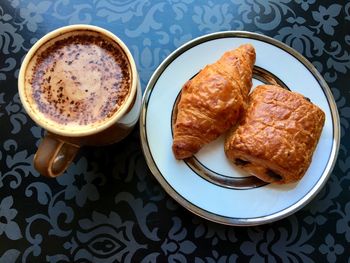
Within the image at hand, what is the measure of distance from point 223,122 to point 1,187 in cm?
50

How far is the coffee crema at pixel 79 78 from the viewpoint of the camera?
92 cm

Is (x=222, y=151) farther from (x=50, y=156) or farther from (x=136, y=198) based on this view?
(x=50, y=156)

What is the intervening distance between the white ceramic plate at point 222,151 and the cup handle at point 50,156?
0.17 metres

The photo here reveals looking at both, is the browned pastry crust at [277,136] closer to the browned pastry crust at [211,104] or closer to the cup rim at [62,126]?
the browned pastry crust at [211,104]

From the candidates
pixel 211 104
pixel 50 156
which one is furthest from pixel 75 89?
pixel 211 104

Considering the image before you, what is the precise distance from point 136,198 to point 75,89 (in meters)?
0.28

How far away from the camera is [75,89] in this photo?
93 centimetres

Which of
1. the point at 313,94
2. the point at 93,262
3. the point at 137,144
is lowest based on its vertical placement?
the point at 93,262

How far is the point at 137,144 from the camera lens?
108cm

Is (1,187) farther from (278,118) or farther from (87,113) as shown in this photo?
(278,118)

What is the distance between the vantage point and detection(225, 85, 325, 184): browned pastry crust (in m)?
0.97

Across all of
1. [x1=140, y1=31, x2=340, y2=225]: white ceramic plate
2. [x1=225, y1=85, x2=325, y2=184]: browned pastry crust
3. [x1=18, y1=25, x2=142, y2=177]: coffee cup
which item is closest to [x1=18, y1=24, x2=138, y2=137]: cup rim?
[x1=18, y1=25, x2=142, y2=177]: coffee cup

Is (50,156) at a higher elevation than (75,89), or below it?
below

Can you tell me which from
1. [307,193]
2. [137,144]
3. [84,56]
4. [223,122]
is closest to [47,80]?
[84,56]
